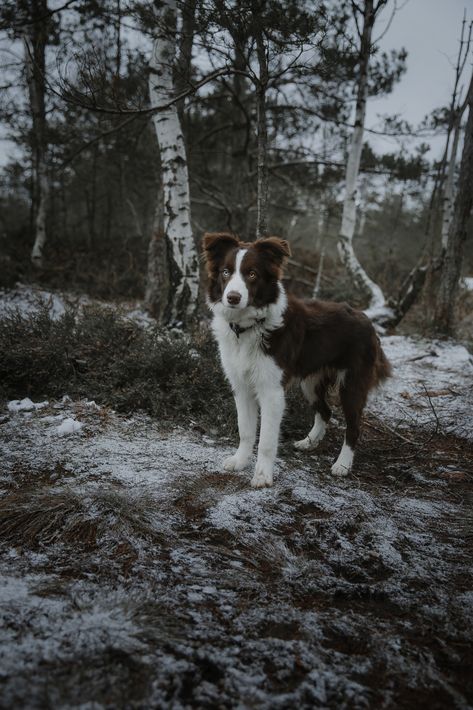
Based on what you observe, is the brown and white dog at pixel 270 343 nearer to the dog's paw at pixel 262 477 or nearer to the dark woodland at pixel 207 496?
the dog's paw at pixel 262 477

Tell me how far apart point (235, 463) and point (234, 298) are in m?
1.43

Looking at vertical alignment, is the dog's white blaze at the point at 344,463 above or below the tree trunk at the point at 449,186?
below

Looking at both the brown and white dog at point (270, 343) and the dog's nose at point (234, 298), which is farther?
the brown and white dog at point (270, 343)

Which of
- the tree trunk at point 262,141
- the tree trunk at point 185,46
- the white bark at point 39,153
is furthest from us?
the white bark at point 39,153

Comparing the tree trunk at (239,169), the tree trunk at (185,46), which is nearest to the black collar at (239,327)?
the tree trunk at (185,46)

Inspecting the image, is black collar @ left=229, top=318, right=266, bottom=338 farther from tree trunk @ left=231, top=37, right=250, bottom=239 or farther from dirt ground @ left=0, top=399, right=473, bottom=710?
tree trunk @ left=231, top=37, right=250, bottom=239

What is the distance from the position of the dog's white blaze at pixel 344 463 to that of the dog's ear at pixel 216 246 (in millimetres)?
2017

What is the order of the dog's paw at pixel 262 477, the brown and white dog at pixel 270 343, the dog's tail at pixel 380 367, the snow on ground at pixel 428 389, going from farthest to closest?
1. the snow on ground at pixel 428 389
2. the dog's tail at pixel 380 367
3. the brown and white dog at pixel 270 343
4. the dog's paw at pixel 262 477

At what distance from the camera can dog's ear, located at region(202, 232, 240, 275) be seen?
361cm

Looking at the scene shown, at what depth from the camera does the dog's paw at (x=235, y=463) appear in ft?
11.8

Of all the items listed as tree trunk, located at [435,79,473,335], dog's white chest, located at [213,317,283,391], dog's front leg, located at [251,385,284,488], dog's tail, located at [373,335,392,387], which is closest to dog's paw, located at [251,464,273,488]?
dog's front leg, located at [251,385,284,488]

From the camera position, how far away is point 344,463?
376 centimetres

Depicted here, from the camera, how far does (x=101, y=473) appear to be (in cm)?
326

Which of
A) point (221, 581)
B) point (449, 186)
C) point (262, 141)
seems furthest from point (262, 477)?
point (449, 186)
